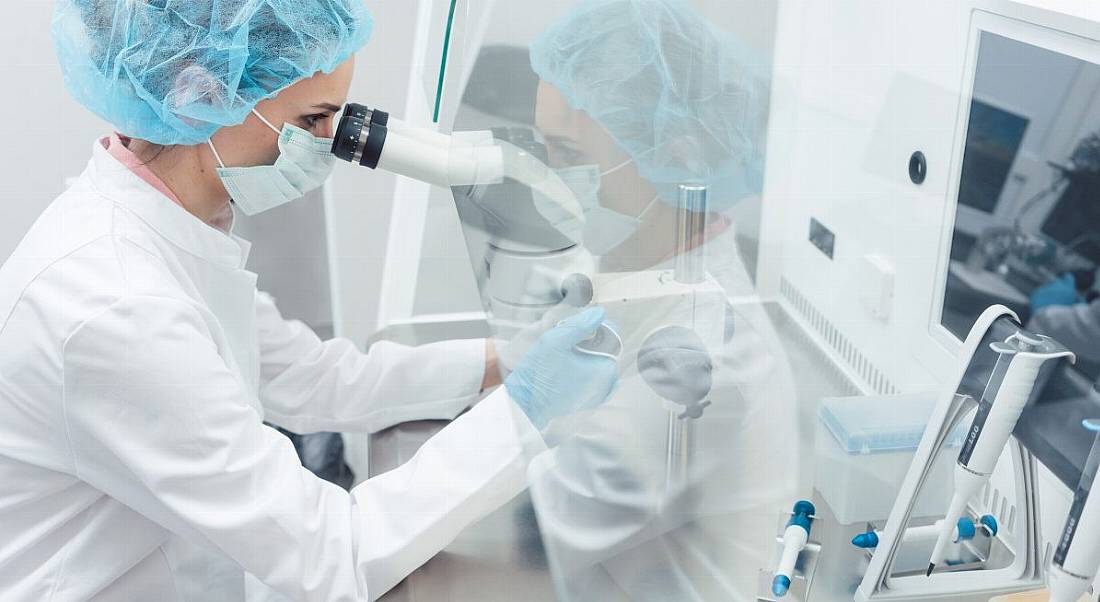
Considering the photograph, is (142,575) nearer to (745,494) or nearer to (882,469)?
(745,494)

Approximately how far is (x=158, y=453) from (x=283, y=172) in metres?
0.39

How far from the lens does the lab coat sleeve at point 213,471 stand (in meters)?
0.98

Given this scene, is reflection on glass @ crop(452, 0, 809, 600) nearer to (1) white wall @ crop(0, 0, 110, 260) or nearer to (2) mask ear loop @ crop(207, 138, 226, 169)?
(2) mask ear loop @ crop(207, 138, 226, 169)

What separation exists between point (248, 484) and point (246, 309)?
37 cm

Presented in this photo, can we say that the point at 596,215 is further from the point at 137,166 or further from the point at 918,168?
the point at 137,166

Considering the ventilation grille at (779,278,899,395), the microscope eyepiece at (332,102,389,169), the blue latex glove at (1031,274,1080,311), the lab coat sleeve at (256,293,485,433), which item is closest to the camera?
the blue latex glove at (1031,274,1080,311)

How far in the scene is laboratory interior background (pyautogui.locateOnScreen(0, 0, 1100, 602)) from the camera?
0.88m

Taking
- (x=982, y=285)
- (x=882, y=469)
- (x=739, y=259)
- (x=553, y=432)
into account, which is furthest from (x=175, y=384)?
(x=982, y=285)

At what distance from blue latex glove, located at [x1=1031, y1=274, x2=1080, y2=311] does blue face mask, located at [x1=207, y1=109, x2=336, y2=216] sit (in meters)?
0.85

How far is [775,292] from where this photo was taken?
4.18ft

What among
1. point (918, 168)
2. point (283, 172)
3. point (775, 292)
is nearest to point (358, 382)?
point (283, 172)

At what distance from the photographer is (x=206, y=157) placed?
3.84 feet

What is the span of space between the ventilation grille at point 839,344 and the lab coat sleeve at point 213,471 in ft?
1.62

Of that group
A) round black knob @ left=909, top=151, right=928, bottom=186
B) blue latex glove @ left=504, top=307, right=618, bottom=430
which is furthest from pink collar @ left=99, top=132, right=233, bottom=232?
round black knob @ left=909, top=151, right=928, bottom=186
